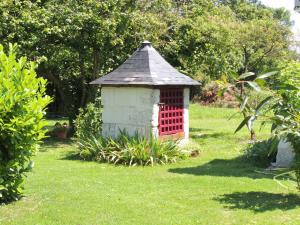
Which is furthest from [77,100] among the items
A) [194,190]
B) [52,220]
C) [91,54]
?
[52,220]

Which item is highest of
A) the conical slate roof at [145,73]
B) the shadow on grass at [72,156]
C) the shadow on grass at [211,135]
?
the conical slate roof at [145,73]

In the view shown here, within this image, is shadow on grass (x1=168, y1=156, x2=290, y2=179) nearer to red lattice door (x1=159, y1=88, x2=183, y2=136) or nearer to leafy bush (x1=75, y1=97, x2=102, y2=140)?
red lattice door (x1=159, y1=88, x2=183, y2=136)

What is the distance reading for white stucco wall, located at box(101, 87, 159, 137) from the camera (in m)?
13.6

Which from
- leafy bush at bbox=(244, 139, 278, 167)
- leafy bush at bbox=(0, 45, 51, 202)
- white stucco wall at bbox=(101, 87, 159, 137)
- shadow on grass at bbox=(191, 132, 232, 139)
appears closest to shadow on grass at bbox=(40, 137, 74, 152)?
white stucco wall at bbox=(101, 87, 159, 137)

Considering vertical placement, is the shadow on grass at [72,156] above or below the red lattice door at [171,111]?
below

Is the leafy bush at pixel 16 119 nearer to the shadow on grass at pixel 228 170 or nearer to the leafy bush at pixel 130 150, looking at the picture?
the shadow on grass at pixel 228 170

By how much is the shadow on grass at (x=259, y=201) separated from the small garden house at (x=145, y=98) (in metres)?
5.12

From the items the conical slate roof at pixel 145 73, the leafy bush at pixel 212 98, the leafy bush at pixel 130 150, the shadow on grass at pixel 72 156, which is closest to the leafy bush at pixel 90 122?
the shadow on grass at pixel 72 156

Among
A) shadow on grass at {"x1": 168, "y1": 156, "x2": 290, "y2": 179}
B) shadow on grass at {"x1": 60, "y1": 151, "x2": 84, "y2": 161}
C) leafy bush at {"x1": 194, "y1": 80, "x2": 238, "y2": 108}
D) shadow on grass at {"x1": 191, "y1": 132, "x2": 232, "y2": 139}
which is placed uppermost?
leafy bush at {"x1": 194, "y1": 80, "x2": 238, "y2": 108}

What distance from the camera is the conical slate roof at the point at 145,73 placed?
44.6 feet

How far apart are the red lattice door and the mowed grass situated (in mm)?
1376

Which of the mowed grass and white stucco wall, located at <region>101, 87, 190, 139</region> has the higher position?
white stucco wall, located at <region>101, 87, 190, 139</region>

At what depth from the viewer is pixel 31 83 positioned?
7520mm

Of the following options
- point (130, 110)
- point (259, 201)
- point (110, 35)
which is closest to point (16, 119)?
point (259, 201)
